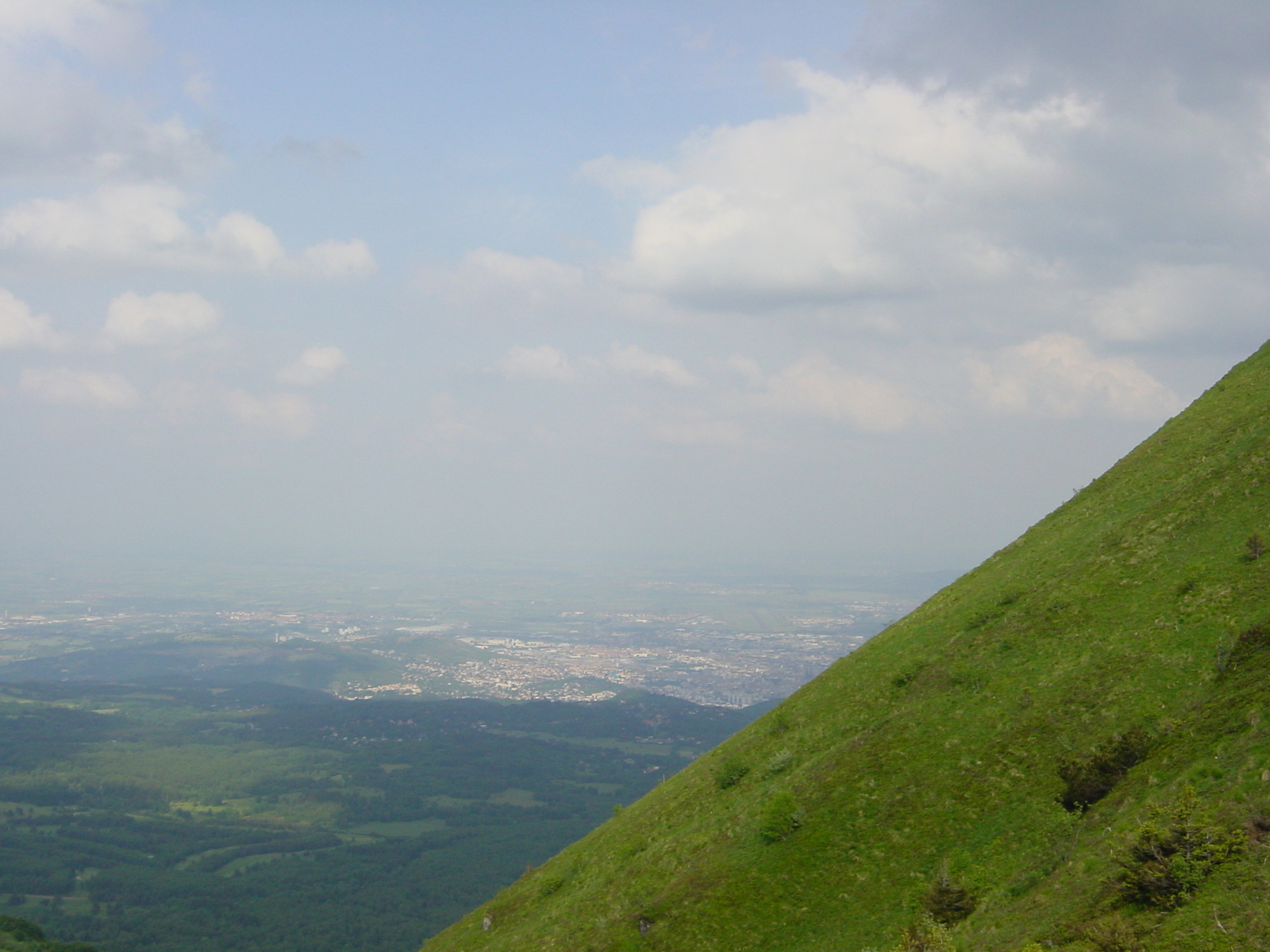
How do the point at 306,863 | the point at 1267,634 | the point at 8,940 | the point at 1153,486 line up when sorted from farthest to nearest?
the point at 306,863, the point at 8,940, the point at 1153,486, the point at 1267,634

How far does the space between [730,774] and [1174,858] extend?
26.1 m

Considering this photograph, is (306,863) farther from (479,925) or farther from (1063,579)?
(1063,579)

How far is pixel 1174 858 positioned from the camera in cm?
1872

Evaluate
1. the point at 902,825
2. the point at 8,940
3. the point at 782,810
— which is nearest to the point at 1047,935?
the point at 902,825

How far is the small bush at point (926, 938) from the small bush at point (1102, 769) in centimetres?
655

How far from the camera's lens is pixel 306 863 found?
567 feet

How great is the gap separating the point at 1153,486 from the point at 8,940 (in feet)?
404

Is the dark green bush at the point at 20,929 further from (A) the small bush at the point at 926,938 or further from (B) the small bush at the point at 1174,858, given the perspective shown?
(B) the small bush at the point at 1174,858

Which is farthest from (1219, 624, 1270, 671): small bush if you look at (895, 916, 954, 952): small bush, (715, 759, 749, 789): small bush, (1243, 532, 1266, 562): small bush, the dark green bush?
the dark green bush

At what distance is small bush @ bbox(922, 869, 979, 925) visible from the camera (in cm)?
2444

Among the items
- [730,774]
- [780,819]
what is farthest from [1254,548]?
[730,774]

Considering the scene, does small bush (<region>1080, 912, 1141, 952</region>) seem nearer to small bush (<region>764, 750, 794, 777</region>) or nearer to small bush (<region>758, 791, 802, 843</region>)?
small bush (<region>758, 791, 802, 843</region>)

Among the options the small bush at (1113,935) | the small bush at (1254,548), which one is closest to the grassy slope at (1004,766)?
the small bush at (1113,935)

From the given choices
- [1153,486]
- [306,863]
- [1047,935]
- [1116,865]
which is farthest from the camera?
[306,863]
